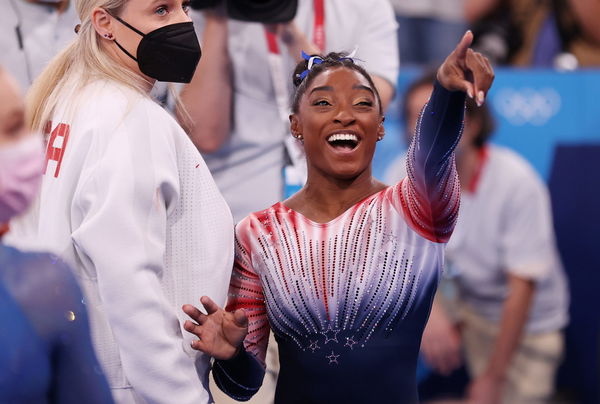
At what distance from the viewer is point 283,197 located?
2955 millimetres

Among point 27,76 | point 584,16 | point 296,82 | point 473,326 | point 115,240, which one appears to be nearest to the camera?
point 115,240

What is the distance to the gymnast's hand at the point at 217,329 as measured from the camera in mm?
2076

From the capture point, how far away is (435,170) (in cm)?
211

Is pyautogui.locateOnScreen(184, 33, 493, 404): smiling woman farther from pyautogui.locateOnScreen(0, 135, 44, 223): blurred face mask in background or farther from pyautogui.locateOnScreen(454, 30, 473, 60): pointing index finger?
pyautogui.locateOnScreen(0, 135, 44, 223): blurred face mask in background

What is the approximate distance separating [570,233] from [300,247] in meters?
2.40

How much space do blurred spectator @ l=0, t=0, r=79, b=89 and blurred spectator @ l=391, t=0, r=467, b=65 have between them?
2059 millimetres

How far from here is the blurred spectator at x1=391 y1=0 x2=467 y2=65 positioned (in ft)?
15.4

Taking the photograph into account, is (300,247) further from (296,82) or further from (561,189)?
(561,189)

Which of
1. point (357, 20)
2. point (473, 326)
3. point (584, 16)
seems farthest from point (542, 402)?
point (357, 20)

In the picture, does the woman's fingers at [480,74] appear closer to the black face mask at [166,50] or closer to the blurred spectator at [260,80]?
the black face mask at [166,50]

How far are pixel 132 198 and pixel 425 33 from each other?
298 centimetres

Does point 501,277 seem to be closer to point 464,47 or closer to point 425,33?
point 425,33

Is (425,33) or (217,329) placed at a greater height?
(425,33)

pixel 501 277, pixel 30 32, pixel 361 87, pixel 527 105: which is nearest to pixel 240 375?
pixel 361 87
